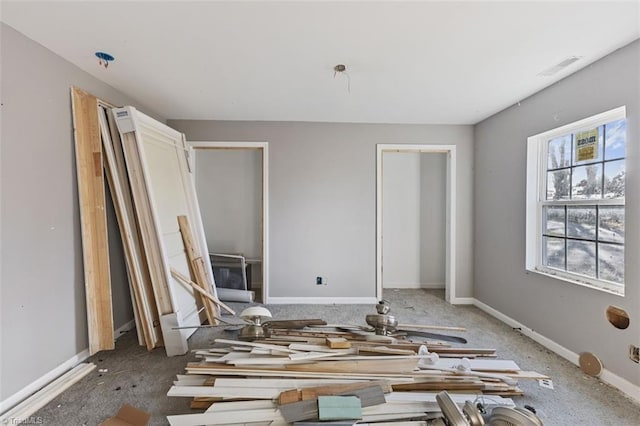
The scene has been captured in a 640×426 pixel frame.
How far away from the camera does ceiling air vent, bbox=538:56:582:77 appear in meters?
2.23

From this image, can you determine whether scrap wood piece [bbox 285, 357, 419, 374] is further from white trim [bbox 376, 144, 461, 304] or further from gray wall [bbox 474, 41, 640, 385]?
white trim [bbox 376, 144, 461, 304]

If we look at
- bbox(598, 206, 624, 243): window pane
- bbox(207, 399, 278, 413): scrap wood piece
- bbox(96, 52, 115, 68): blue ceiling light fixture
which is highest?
bbox(96, 52, 115, 68): blue ceiling light fixture

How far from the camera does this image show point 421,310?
3.76m

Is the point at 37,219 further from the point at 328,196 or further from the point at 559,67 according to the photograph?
the point at 559,67

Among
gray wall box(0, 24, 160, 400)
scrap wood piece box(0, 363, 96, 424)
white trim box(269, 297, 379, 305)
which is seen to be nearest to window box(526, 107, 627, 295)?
white trim box(269, 297, 379, 305)

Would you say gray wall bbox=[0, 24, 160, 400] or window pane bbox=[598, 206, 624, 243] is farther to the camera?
A: window pane bbox=[598, 206, 624, 243]

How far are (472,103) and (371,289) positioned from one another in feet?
8.36

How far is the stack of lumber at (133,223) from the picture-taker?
2.43 metres

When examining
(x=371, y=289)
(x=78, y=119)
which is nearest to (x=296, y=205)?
(x=371, y=289)

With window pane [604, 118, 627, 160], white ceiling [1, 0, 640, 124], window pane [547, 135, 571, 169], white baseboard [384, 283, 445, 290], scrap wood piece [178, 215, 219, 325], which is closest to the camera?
white ceiling [1, 0, 640, 124]

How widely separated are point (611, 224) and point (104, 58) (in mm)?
4129

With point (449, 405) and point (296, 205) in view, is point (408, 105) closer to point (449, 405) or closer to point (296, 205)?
point (296, 205)

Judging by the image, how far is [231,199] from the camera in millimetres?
4730

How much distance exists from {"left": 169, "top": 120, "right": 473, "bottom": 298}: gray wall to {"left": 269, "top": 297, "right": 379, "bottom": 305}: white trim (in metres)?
0.05
